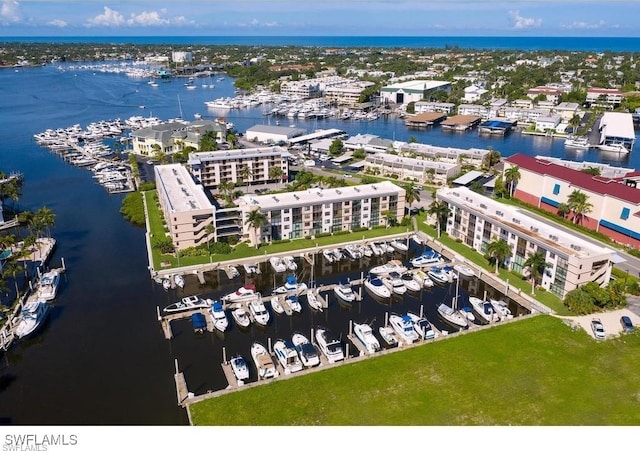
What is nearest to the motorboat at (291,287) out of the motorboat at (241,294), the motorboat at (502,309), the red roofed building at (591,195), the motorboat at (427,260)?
the motorboat at (241,294)

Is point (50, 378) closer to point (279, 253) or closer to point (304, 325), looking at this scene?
point (304, 325)

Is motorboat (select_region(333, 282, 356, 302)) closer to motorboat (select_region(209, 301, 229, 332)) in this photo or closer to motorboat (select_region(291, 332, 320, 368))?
motorboat (select_region(291, 332, 320, 368))

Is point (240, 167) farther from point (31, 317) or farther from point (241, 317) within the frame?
point (31, 317)

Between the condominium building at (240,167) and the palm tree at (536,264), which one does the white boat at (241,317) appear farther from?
the condominium building at (240,167)

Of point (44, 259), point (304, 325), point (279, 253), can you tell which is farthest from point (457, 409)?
point (44, 259)

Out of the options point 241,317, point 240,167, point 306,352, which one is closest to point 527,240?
point 306,352

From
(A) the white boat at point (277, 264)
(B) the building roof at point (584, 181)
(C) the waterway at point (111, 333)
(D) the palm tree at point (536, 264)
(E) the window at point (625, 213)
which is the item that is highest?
(B) the building roof at point (584, 181)

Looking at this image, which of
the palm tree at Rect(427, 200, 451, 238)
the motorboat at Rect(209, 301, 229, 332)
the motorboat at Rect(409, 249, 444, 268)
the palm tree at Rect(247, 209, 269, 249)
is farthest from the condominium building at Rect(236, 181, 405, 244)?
the motorboat at Rect(209, 301, 229, 332)
